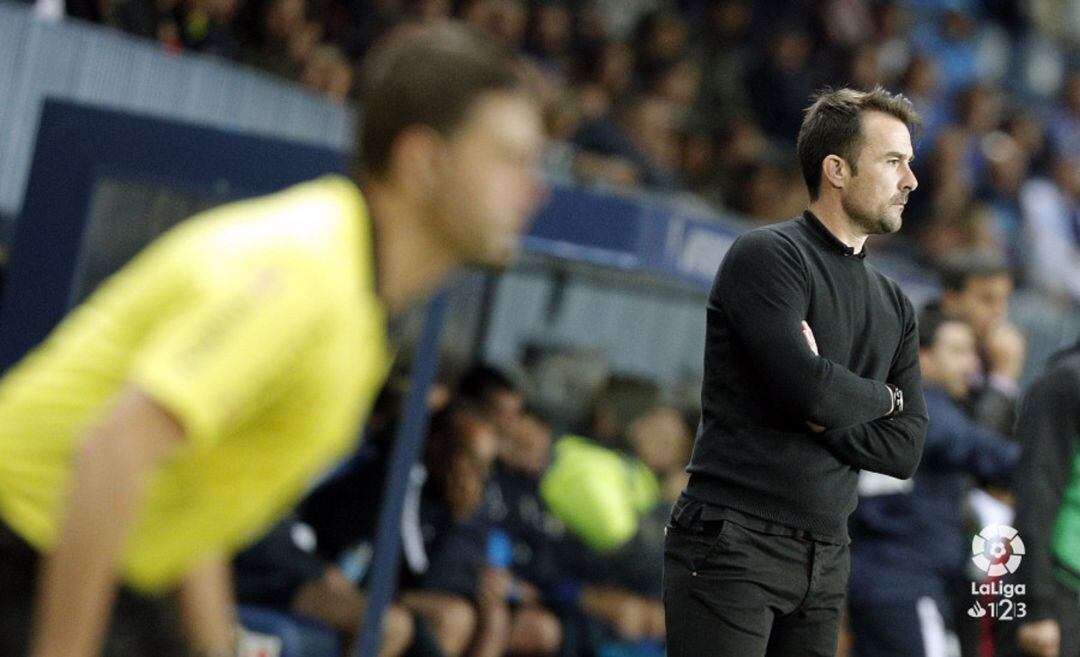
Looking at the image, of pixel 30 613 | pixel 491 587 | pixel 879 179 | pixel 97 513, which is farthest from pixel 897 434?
pixel 491 587

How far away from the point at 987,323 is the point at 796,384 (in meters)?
3.30

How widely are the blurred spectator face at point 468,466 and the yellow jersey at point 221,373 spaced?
5378mm

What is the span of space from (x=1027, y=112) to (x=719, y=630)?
14.5 meters

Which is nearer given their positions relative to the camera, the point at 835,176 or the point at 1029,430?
the point at 835,176

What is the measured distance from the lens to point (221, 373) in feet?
7.35

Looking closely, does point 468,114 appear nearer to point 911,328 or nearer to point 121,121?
point 911,328

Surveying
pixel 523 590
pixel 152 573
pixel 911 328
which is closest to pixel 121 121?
pixel 523 590

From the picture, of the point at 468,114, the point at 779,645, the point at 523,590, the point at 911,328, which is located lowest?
the point at 523,590

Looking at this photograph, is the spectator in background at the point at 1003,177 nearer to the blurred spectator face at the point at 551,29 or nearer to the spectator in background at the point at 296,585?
the blurred spectator face at the point at 551,29

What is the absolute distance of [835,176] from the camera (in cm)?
426

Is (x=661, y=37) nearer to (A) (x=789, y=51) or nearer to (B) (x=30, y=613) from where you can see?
(A) (x=789, y=51)

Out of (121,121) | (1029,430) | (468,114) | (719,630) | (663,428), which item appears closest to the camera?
(468,114)

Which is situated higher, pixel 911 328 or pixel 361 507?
pixel 911 328

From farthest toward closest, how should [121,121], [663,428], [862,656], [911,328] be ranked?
[663,428]
[121,121]
[862,656]
[911,328]
